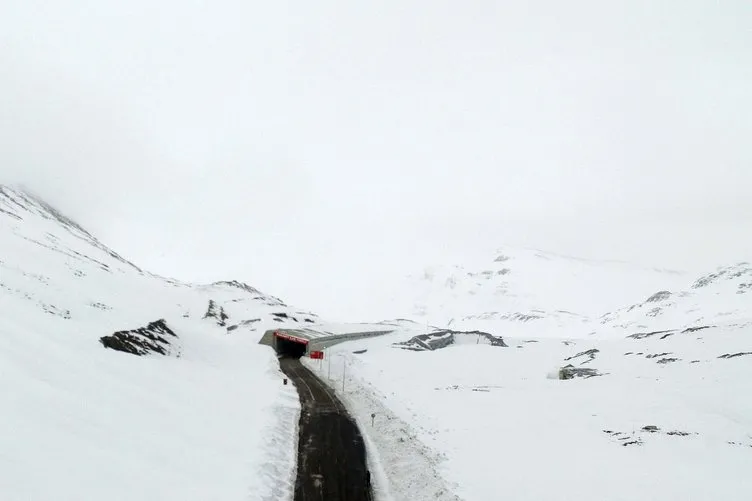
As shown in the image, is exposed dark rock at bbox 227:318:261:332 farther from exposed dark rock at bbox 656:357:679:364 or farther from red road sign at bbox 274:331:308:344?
exposed dark rock at bbox 656:357:679:364

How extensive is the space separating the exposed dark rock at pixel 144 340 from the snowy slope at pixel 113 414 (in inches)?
26.4

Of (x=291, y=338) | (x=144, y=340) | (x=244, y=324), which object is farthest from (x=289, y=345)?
(x=144, y=340)

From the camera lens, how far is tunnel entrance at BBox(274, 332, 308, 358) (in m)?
61.7

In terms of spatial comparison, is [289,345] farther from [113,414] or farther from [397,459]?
[113,414]

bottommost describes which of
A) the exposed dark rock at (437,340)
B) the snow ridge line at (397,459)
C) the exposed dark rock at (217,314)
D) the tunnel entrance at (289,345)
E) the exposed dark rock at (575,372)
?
the snow ridge line at (397,459)

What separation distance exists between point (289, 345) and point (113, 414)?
47567 mm

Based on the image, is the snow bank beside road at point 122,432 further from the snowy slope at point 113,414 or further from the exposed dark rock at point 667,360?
the exposed dark rock at point 667,360

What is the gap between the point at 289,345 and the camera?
63.7m

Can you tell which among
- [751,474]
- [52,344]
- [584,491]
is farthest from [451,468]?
[52,344]

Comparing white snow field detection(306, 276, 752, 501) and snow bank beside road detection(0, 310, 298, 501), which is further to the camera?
white snow field detection(306, 276, 752, 501)

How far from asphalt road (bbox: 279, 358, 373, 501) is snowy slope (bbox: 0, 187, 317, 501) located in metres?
0.79

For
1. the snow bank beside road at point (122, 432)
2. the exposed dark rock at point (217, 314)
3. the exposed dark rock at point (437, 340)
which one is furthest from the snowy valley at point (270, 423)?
the exposed dark rock at point (217, 314)

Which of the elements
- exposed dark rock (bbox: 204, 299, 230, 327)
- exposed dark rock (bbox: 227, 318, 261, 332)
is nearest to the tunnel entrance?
exposed dark rock (bbox: 227, 318, 261, 332)

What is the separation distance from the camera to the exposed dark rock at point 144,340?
85.4 feet
